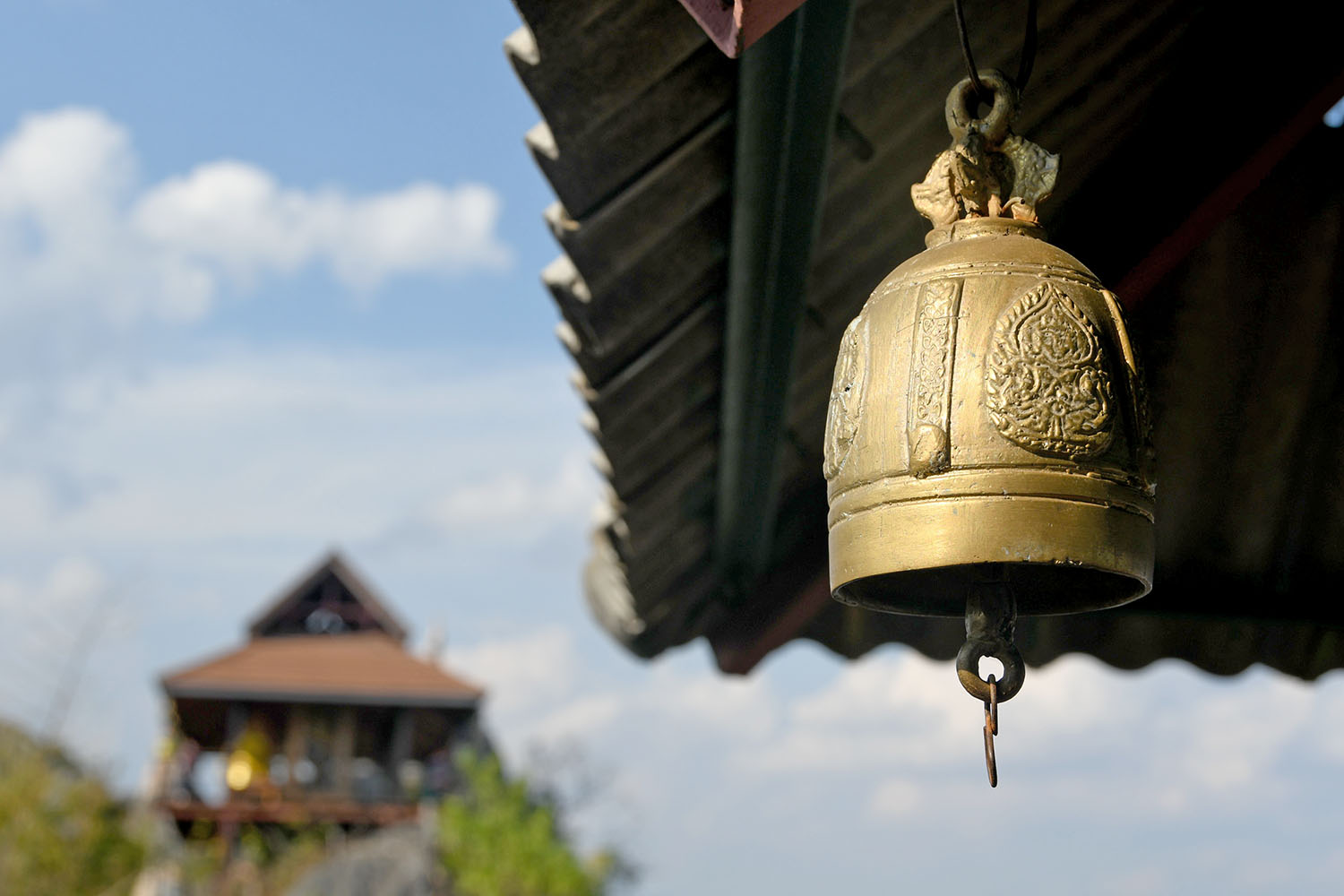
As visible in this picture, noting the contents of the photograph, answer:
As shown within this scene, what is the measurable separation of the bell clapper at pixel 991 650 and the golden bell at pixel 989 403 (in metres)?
0.02

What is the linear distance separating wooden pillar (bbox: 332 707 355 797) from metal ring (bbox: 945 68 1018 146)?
24.1 m

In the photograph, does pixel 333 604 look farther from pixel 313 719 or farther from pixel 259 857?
pixel 259 857

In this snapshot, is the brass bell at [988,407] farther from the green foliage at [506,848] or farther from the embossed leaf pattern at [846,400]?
the green foliage at [506,848]

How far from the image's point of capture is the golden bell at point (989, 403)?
1759 millimetres

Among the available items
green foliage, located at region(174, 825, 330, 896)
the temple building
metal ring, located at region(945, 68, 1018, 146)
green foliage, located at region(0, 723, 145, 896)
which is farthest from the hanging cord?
the temple building

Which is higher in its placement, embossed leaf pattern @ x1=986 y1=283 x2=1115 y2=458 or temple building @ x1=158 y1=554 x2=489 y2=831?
embossed leaf pattern @ x1=986 y1=283 x2=1115 y2=458

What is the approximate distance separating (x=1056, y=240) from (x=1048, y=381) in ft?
4.48

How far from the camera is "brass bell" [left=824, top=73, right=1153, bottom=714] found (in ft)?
5.77

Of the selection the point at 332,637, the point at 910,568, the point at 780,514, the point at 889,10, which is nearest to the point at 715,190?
the point at 889,10

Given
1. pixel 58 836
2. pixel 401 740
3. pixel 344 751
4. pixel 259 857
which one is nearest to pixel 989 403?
pixel 58 836

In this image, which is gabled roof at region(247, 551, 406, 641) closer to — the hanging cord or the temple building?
the temple building

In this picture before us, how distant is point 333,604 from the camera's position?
90.0ft

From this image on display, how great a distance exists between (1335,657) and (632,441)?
91.7 inches


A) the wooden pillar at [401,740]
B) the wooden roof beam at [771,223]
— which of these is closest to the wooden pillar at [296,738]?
the wooden pillar at [401,740]
